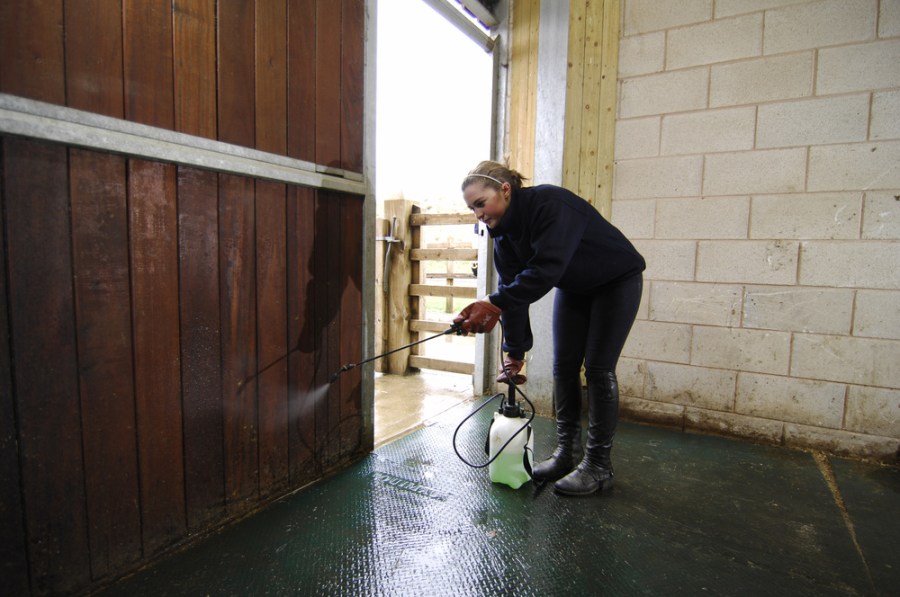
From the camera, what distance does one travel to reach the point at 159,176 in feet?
4.72

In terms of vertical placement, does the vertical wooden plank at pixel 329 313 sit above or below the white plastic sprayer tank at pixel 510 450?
above

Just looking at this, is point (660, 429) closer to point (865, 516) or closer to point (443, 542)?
point (865, 516)

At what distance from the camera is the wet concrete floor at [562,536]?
4.71ft

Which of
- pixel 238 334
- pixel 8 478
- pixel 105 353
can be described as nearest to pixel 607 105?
pixel 238 334

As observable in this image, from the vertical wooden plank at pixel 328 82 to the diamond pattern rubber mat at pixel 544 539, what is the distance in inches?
58.2

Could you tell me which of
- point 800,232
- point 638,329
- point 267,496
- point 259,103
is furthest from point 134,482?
point 800,232

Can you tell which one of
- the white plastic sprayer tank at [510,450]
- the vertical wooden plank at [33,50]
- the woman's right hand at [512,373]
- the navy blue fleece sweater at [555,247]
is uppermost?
the vertical wooden plank at [33,50]

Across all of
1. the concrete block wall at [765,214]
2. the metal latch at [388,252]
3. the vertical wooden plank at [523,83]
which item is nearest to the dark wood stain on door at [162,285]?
the vertical wooden plank at [523,83]

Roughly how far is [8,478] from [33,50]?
1.08 m

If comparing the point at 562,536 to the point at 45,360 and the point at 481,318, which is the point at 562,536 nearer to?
the point at 481,318

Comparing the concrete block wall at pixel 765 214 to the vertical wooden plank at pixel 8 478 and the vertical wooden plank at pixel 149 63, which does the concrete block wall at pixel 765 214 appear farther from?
the vertical wooden plank at pixel 8 478

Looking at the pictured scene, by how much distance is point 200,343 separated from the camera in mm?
1593

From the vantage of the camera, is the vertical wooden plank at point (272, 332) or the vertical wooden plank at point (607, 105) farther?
the vertical wooden plank at point (607, 105)

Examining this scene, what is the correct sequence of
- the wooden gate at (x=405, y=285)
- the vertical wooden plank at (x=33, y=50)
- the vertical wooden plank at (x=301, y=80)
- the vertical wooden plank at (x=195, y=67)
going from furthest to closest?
the wooden gate at (x=405, y=285) < the vertical wooden plank at (x=301, y=80) < the vertical wooden plank at (x=195, y=67) < the vertical wooden plank at (x=33, y=50)
